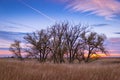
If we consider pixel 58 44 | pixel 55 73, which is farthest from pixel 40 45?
pixel 55 73

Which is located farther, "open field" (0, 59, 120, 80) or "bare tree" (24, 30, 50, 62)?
"bare tree" (24, 30, 50, 62)

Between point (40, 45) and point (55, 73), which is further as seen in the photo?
point (40, 45)

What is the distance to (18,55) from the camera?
54.3 m

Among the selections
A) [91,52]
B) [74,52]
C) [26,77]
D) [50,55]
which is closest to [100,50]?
[91,52]

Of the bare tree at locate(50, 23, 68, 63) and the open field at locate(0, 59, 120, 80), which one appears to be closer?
the open field at locate(0, 59, 120, 80)

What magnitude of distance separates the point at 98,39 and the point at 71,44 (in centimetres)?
753

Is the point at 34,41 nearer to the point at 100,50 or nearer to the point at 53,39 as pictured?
the point at 53,39

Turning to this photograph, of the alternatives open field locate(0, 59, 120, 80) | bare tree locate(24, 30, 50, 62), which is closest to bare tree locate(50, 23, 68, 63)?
bare tree locate(24, 30, 50, 62)

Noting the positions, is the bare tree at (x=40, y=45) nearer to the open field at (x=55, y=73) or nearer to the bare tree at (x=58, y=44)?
the bare tree at (x=58, y=44)

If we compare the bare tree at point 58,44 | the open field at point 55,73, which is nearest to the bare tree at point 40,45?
the bare tree at point 58,44

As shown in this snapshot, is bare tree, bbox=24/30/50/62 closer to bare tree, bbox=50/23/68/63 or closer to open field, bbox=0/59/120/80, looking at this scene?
bare tree, bbox=50/23/68/63

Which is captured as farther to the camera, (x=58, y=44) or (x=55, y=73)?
(x=58, y=44)

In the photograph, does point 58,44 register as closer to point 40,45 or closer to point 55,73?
point 40,45

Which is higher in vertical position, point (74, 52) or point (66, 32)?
point (66, 32)
